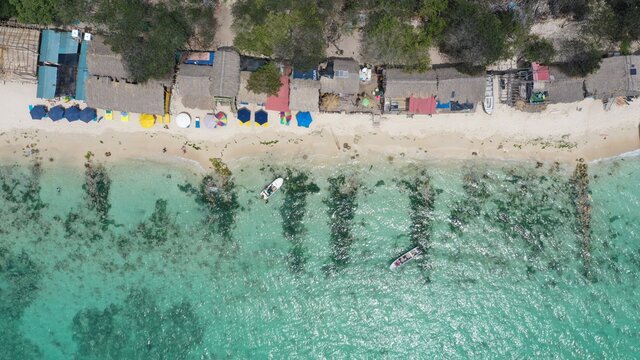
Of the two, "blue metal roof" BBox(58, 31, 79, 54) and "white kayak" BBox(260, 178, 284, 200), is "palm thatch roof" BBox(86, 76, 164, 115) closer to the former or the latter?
"blue metal roof" BBox(58, 31, 79, 54)

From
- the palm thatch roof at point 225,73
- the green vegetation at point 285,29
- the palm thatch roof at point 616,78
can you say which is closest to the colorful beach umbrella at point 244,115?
the palm thatch roof at point 225,73

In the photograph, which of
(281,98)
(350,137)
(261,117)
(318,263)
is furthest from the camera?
(318,263)

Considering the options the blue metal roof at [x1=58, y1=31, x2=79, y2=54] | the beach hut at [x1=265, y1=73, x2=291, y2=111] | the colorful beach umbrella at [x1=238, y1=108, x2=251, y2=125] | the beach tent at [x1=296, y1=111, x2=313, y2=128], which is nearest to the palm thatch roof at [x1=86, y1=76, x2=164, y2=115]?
the blue metal roof at [x1=58, y1=31, x2=79, y2=54]

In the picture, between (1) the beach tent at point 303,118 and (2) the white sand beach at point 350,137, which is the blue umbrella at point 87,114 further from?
(1) the beach tent at point 303,118

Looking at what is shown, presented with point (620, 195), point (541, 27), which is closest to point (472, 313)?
point (620, 195)

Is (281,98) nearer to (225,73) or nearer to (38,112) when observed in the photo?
(225,73)

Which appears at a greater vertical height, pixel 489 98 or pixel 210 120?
pixel 489 98

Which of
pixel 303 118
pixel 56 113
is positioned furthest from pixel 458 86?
pixel 56 113
